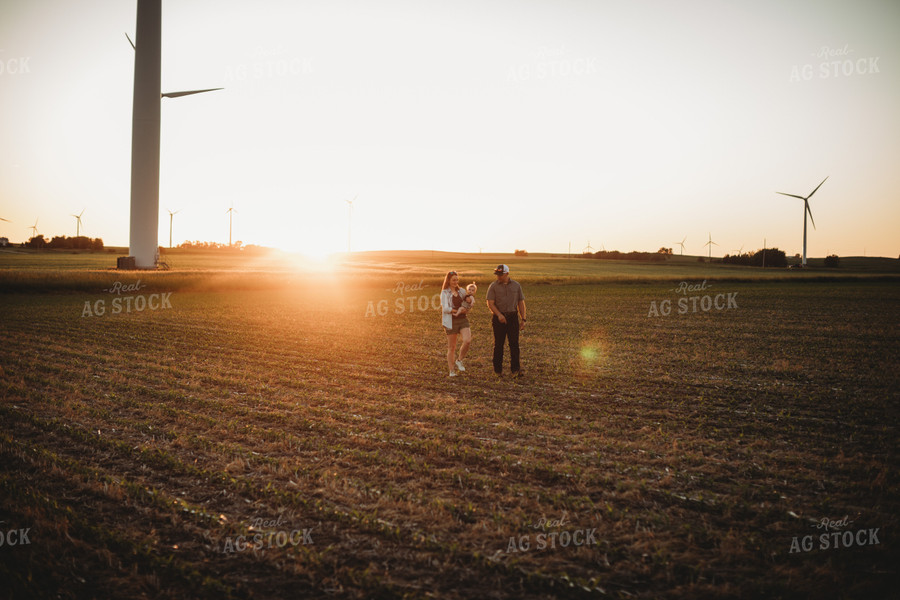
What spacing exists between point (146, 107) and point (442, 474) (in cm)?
4781

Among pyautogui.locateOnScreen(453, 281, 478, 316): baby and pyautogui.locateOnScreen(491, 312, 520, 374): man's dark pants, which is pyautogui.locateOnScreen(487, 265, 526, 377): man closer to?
pyautogui.locateOnScreen(491, 312, 520, 374): man's dark pants

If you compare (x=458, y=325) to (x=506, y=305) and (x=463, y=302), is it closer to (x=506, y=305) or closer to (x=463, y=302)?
(x=463, y=302)

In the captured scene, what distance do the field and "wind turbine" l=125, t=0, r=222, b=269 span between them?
32.8 meters

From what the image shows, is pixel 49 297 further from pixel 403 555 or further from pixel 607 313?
pixel 403 555

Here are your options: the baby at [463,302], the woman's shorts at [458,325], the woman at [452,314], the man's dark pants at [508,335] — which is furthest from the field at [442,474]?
the baby at [463,302]

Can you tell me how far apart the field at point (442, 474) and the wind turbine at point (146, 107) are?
32.8 meters

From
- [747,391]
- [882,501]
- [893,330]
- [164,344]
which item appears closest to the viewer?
[882,501]

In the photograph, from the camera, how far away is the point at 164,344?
1648cm

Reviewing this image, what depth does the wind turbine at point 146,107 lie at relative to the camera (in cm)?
4269

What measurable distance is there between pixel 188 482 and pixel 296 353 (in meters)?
9.26

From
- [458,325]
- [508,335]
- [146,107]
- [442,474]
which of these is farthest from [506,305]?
[146,107]

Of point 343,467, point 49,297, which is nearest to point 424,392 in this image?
point 343,467

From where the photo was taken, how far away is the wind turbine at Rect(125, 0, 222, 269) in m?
42.7

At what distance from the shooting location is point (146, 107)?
4297cm
